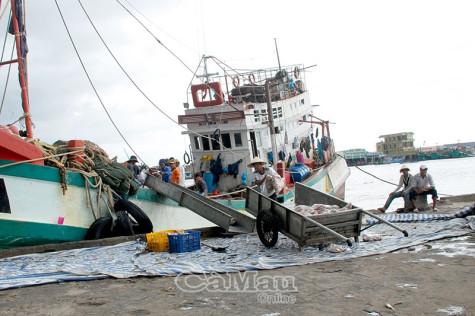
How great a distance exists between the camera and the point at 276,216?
295 inches

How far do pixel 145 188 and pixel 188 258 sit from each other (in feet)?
15.7

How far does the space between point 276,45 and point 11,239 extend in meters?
20.8

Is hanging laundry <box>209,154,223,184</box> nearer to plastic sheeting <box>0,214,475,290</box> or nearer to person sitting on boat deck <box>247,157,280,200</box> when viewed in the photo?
person sitting on boat deck <box>247,157,280,200</box>

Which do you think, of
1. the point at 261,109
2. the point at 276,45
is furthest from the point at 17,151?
the point at 276,45

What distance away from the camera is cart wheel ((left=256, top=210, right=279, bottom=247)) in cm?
732

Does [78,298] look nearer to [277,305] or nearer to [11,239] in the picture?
[277,305]

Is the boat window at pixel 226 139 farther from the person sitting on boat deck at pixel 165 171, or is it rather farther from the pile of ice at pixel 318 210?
the pile of ice at pixel 318 210

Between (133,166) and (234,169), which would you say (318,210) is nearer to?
(133,166)

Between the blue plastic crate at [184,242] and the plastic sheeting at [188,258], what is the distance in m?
0.16

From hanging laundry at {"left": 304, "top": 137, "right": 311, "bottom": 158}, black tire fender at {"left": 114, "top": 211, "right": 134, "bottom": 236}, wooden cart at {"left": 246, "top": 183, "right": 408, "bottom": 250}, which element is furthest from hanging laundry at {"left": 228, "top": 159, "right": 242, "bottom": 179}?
→ wooden cart at {"left": 246, "top": 183, "right": 408, "bottom": 250}

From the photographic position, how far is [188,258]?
6.98 m

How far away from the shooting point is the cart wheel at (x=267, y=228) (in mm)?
7320

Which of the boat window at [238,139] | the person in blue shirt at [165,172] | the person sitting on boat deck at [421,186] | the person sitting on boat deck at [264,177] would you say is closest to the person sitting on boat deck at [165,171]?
the person in blue shirt at [165,172]

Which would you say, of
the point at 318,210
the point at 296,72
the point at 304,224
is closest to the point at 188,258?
the point at 304,224
